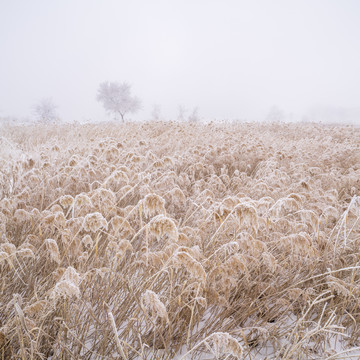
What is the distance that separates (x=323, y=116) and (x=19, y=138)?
14269 centimetres

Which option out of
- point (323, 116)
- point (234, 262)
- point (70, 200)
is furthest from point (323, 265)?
point (323, 116)

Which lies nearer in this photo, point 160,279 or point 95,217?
point 95,217

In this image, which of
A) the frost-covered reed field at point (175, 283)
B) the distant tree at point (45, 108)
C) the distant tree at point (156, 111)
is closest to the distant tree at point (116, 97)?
the distant tree at point (45, 108)

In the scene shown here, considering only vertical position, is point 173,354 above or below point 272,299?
below

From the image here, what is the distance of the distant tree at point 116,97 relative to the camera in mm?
48594

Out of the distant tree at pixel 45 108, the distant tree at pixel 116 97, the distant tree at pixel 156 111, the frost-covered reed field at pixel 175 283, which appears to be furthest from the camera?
the distant tree at pixel 156 111

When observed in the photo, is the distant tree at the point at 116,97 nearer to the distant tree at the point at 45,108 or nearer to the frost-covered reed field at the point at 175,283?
the distant tree at the point at 45,108

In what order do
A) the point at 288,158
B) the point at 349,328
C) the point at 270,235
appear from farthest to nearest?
the point at 288,158, the point at 270,235, the point at 349,328

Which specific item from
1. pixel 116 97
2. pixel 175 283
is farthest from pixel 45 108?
pixel 175 283

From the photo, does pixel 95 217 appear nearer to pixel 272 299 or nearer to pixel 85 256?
pixel 85 256

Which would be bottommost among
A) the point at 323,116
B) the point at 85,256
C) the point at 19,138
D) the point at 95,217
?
the point at 85,256

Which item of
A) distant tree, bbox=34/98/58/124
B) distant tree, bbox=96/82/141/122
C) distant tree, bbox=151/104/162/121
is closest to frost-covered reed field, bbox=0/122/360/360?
distant tree, bbox=96/82/141/122

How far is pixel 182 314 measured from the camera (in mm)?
1968

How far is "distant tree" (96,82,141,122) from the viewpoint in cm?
4859
